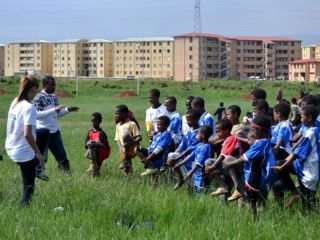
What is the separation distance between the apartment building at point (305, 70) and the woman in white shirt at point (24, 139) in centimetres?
9855

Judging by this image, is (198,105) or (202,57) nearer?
(198,105)

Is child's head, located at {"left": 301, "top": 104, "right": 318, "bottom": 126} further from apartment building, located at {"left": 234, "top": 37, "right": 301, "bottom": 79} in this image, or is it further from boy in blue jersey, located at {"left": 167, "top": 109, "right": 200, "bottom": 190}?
apartment building, located at {"left": 234, "top": 37, "right": 301, "bottom": 79}

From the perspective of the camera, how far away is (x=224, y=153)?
7.67 meters

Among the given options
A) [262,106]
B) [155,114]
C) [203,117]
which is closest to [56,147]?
[155,114]

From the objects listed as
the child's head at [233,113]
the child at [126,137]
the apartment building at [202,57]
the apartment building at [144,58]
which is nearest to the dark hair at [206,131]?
the child's head at [233,113]

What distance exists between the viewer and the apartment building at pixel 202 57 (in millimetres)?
109375

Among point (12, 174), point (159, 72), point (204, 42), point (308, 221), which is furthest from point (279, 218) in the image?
point (159, 72)

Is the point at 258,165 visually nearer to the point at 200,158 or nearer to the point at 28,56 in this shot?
the point at 200,158

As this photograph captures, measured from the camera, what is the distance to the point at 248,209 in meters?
6.92

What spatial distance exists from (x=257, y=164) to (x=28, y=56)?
134m

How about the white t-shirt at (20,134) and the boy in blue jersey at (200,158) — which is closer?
the white t-shirt at (20,134)

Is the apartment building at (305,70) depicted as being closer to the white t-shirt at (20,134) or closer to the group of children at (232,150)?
the group of children at (232,150)

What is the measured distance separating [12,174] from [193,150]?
3142mm

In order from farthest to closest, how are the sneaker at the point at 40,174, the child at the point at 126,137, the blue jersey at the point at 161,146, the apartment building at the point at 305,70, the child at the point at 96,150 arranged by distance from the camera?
the apartment building at the point at 305,70 < the child at the point at 96,150 < the child at the point at 126,137 < the blue jersey at the point at 161,146 < the sneaker at the point at 40,174
